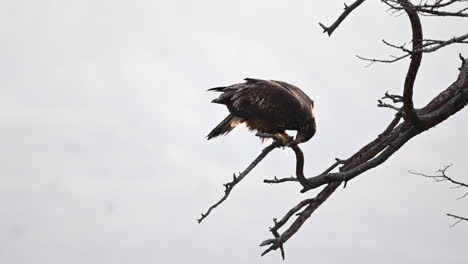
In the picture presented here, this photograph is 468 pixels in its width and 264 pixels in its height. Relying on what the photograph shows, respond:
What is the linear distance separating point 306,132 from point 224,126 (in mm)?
1377

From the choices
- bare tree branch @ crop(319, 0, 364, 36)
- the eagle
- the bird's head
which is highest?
the eagle

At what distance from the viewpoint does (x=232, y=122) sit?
1047 centimetres

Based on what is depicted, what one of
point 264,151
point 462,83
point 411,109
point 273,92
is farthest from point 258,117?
point 411,109

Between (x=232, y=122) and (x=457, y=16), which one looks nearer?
(x=457, y=16)

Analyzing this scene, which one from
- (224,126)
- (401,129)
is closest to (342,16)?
(401,129)

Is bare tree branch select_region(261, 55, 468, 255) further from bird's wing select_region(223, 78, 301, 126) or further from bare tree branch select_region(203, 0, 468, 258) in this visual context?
bird's wing select_region(223, 78, 301, 126)

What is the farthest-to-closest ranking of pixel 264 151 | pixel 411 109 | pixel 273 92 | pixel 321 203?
pixel 273 92, pixel 264 151, pixel 321 203, pixel 411 109

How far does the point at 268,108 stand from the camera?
9883mm

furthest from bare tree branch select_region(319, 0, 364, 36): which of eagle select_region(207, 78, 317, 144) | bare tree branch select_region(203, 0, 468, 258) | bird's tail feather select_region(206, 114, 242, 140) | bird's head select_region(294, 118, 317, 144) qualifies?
bird's tail feather select_region(206, 114, 242, 140)

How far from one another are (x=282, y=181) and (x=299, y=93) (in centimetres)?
439

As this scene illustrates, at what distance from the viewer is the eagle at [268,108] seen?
975 cm

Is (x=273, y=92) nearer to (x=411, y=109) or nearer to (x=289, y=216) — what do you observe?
(x=289, y=216)

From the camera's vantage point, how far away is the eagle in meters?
9.75

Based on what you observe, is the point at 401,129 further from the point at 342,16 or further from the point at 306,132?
the point at 306,132
